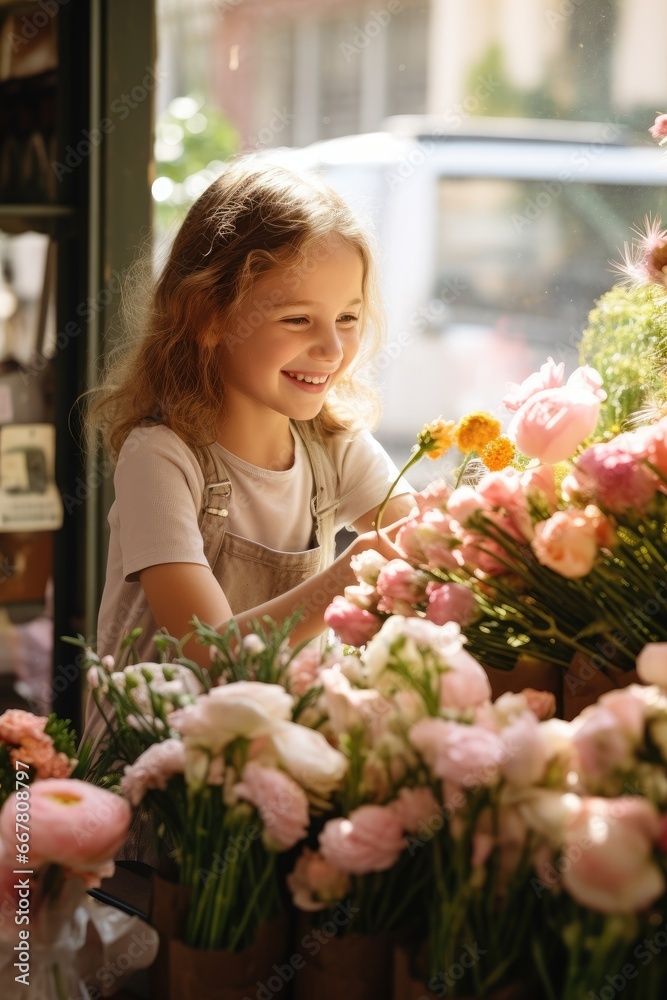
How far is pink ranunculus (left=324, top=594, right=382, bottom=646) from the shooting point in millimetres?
895

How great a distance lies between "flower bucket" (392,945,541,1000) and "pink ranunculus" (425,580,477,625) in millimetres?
242

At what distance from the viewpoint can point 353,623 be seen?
0.90 meters

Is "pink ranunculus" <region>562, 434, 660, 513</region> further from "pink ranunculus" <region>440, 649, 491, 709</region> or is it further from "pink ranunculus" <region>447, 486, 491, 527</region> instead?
"pink ranunculus" <region>440, 649, 491, 709</region>

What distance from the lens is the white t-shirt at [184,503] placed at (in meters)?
1.32

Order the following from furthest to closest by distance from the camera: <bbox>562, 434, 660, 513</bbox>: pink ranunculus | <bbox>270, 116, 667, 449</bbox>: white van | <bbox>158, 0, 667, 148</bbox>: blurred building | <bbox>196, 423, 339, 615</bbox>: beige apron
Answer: <bbox>270, 116, 667, 449</bbox>: white van < <bbox>158, 0, 667, 148</bbox>: blurred building < <bbox>196, 423, 339, 615</bbox>: beige apron < <bbox>562, 434, 660, 513</bbox>: pink ranunculus

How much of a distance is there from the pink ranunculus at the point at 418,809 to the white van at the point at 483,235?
103 centimetres

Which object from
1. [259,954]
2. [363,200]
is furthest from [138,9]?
[259,954]

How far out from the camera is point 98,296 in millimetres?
2453

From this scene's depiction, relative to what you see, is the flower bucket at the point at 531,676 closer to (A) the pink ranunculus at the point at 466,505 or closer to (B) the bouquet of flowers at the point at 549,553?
(B) the bouquet of flowers at the point at 549,553

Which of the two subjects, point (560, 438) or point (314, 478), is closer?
point (560, 438)

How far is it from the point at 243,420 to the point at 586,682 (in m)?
0.73

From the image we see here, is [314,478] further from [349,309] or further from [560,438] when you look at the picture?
[560,438]

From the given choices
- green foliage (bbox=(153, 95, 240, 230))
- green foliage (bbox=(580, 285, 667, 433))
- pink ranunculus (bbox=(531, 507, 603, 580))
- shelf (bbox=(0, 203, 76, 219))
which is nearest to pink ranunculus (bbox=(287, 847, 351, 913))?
pink ranunculus (bbox=(531, 507, 603, 580))

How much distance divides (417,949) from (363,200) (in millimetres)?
1096
